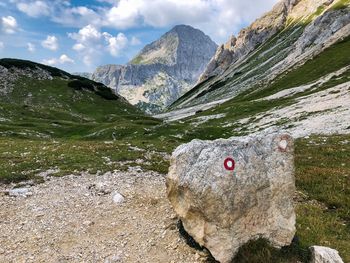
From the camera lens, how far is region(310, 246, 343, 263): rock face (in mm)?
12328

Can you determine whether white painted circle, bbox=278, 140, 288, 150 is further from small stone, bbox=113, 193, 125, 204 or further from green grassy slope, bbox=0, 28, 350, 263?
small stone, bbox=113, 193, 125, 204

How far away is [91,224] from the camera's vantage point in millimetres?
17406

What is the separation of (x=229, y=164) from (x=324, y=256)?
4499 mm

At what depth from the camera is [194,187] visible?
45.0 feet

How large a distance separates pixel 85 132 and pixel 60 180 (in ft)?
128

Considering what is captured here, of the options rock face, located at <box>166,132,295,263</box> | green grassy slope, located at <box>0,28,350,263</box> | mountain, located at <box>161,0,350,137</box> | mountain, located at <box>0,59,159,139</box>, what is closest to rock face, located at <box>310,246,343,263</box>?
green grassy slope, located at <box>0,28,350,263</box>

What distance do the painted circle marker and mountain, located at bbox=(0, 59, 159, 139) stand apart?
164ft

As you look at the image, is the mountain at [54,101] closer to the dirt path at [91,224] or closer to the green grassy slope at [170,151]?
the green grassy slope at [170,151]

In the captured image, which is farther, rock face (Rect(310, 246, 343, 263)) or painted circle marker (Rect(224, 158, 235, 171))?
painted circle marker (Rect(224, 158, 235, 171))

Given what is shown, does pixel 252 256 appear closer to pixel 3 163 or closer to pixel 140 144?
pixel 3 163

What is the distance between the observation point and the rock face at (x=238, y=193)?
13.4 m

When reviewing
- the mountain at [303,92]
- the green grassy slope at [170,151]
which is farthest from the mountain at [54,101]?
the mountain at [303,92]

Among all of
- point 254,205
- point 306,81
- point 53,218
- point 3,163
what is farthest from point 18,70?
point 254,205

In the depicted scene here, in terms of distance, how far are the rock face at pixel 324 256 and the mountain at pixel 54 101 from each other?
5216cm
